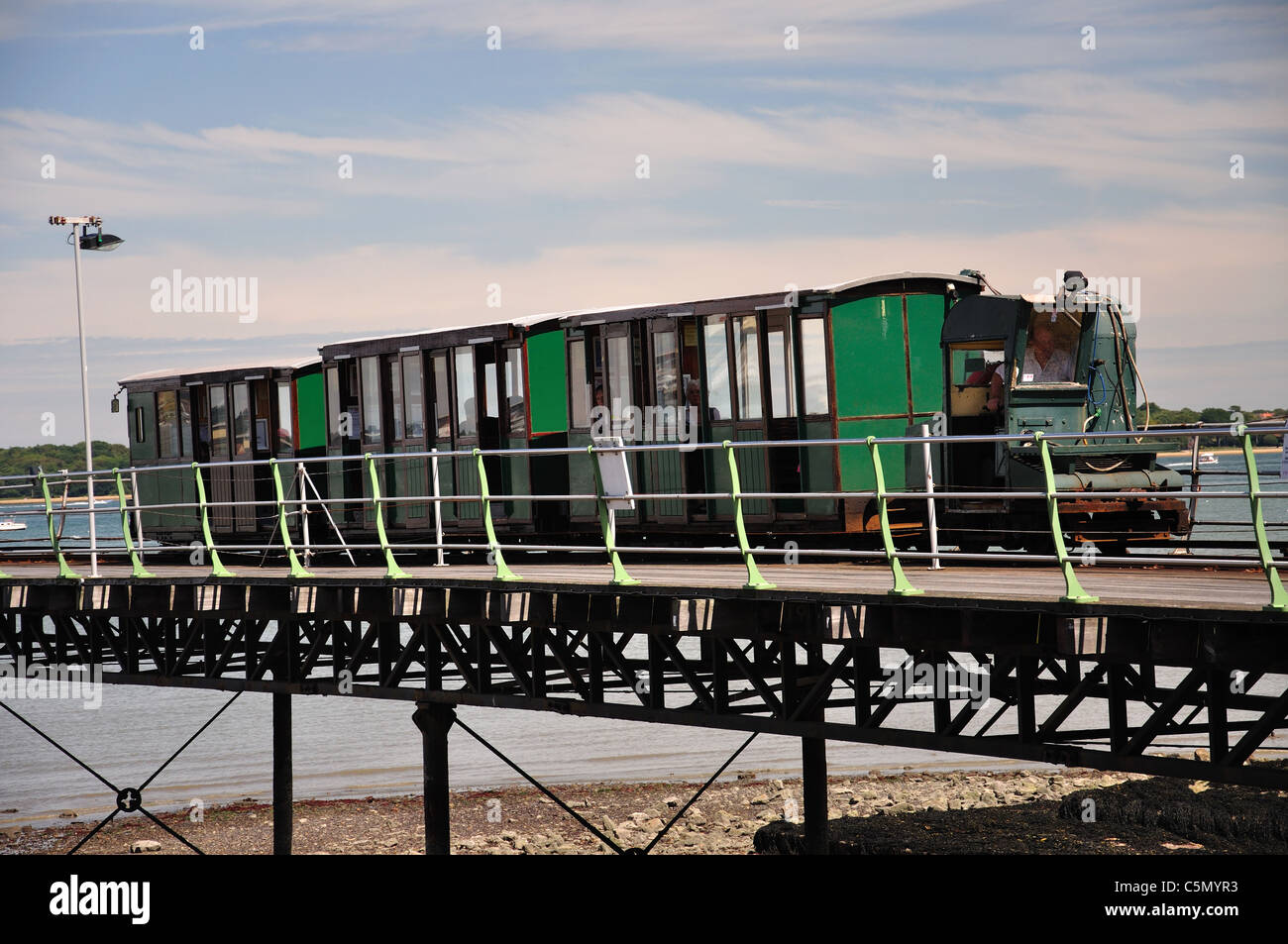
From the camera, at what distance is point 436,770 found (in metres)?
14.6

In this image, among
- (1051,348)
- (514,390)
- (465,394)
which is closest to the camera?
(1051,348)

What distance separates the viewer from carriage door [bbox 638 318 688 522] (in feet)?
53.5

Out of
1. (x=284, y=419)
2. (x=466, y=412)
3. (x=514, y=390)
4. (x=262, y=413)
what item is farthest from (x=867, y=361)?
(x=262, y=413)

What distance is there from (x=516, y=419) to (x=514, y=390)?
0.40m

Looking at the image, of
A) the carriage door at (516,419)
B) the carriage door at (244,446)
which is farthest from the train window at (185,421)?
the carriage door at (516,419)

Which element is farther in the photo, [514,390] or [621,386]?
[514,390]

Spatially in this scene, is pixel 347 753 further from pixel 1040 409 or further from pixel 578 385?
pixel 1040 409

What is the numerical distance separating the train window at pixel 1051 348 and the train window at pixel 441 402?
8265 mm

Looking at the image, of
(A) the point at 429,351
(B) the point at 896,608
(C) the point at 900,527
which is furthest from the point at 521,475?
(B) the point at 896,608

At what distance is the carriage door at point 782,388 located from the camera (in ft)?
50.0

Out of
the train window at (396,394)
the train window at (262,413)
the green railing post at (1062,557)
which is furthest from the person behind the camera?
the train window at (262,413)

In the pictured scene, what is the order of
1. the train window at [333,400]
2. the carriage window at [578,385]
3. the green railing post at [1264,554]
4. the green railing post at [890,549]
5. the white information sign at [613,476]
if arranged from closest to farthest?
1. the green railing post at [1264,554]
2. the green railing post at [890,549]
3. the white information sign at [613,476]
4. the carriage window at [578,385]
5. the train window at [333,400]

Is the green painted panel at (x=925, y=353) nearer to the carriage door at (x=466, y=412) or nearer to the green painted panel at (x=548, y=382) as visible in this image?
the green painted panel at (x=548, y=382)
